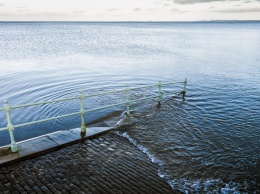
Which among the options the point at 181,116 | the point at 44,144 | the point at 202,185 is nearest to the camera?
the point at 202,185

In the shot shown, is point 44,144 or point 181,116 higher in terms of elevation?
point 44,144

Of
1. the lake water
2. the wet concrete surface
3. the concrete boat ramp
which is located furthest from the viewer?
the lake water

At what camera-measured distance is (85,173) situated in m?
5.52

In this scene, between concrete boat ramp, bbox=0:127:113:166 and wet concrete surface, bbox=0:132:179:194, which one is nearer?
wet concrete surface, bbox=0:132:179:194

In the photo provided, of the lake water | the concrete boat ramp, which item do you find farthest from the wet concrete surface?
the lake water

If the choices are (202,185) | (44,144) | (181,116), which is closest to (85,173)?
(44,144)

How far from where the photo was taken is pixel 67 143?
687 cm

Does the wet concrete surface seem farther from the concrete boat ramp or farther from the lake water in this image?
the lake water

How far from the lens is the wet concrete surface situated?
4.93 metres

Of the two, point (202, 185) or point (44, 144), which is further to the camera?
point (44, 144)

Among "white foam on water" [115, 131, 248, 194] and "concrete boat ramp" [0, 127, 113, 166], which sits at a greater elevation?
"concrete boat ramp" [0, 127, 113, 166]

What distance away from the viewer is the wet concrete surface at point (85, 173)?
4.93m

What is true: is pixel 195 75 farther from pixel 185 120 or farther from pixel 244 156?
pixel 244 156

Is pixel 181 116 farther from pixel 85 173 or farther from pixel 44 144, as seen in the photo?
pixel 44 144
